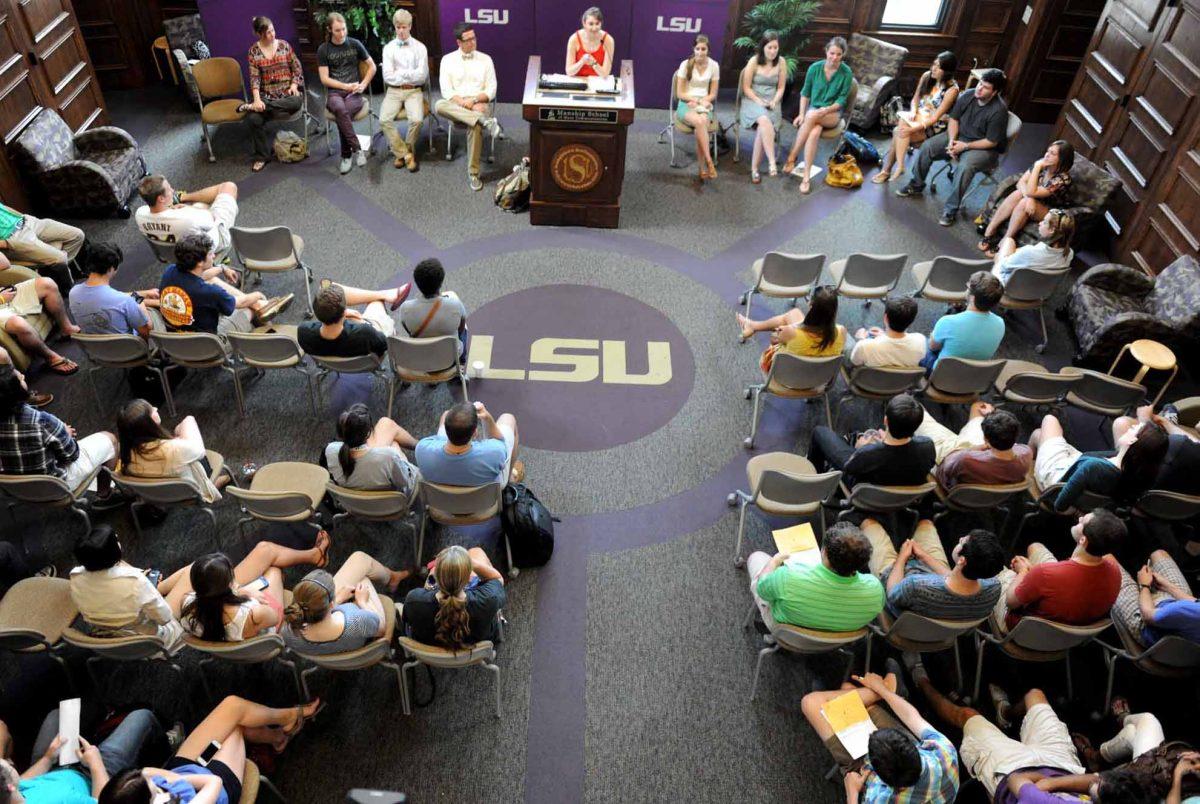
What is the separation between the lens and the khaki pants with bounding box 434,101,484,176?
8.35 meters

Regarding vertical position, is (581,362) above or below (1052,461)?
below

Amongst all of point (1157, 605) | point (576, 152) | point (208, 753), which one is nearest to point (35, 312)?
point (208, 753)

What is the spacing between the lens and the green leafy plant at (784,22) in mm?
9625

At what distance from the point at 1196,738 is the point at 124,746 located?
17.0 ft

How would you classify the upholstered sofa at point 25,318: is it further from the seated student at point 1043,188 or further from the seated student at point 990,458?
the seated student at point 1043,188

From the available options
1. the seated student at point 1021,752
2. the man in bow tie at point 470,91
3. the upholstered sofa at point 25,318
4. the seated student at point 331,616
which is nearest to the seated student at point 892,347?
the seated student at point 1021,752

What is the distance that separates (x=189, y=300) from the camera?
18.1 feet

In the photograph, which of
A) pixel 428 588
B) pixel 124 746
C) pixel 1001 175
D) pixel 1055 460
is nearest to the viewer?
pixel 124 746

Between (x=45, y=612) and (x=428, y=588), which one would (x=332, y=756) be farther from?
(x=45, y=612)

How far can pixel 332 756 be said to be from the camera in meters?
4.11

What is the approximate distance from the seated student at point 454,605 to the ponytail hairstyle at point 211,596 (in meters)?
0.79

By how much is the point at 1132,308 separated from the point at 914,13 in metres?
5.28

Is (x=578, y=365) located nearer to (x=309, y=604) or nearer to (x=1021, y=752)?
(x=309, y=604)

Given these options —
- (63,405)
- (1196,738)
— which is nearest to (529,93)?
(63,405)
